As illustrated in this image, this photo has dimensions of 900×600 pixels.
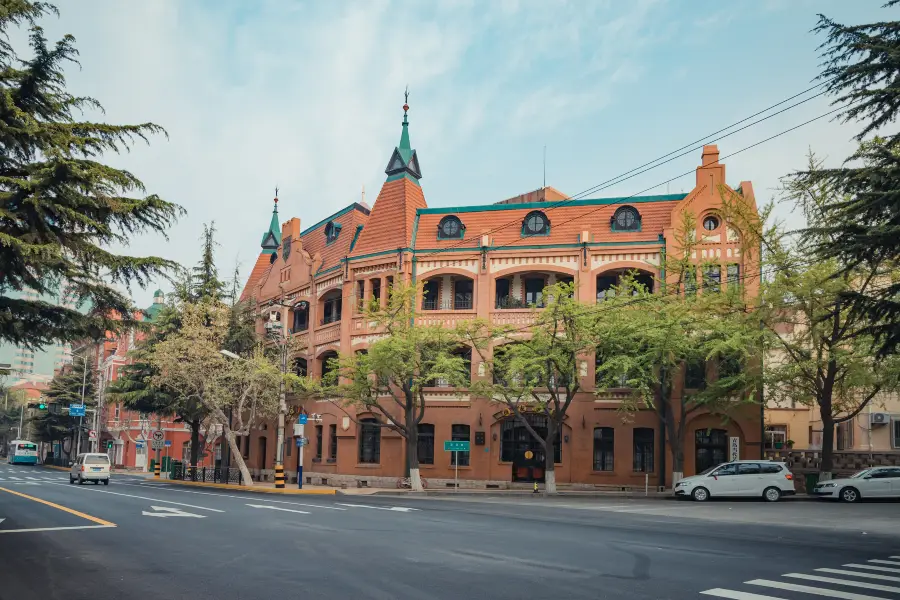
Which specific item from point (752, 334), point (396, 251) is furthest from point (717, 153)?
point (396, 251)

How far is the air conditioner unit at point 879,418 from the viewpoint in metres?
42.8

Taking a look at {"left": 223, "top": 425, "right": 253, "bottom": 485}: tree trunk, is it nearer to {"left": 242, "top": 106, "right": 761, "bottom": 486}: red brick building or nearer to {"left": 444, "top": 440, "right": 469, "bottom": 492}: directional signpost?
{"left": 242, "top": 106, "right": 761, "bottom": 486}: red brick building

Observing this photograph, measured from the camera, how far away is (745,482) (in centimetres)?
2941

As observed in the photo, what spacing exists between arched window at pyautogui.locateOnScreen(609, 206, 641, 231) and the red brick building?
0.16ft

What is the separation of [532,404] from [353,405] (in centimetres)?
945

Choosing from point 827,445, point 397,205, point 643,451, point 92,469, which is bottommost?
point 92,469

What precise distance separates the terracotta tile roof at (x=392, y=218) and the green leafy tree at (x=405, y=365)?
432 cm

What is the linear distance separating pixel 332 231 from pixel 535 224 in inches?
488

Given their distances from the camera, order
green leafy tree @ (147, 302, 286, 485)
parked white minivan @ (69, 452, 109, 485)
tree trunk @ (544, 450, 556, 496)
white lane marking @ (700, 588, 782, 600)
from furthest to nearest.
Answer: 1. parked white minivan @ (69, 452, 109, 485)
2. green leafy tree @ (147, 302, 286, 485)
3. tree trunk @ (544, 450, 556, 496)
4. white lane marking @ (700, 588, 782, 600)

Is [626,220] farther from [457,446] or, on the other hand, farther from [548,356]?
[457,446]

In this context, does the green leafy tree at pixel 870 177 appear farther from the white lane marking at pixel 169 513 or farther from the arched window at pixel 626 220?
the arched window at pixel 626 220

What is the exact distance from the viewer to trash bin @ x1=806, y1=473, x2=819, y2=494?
3269 centimetres

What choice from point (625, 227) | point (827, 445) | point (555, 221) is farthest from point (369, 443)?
point (827, 445)

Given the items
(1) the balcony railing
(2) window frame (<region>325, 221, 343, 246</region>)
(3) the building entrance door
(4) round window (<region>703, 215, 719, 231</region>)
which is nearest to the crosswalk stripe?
(3) the building entrance door
